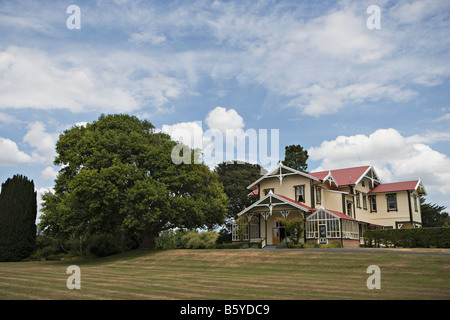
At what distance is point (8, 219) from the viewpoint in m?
40.8

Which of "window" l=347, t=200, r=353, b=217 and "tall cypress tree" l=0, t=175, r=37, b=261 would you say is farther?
"tall cypress tree" l=0, t=175, r=37, b=261

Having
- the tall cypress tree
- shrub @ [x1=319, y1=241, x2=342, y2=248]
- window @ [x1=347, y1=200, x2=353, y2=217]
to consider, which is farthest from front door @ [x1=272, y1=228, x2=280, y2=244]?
the tall cypress tree

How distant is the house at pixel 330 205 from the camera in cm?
3519

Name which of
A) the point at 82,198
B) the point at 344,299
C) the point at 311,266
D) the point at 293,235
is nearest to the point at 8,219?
the point at 82,198

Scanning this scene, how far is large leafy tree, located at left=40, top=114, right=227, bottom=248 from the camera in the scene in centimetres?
3253

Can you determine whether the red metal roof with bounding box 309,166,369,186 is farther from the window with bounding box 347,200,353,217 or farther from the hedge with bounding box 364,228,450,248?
the hedge with bounding box 364,228,450,248

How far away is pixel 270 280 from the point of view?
17.8 m

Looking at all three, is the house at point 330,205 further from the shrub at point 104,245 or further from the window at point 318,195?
the shrub at point 104,245

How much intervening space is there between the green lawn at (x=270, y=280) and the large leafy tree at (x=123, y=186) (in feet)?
18.7

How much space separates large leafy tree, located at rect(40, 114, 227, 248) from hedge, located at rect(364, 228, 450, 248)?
1436cm

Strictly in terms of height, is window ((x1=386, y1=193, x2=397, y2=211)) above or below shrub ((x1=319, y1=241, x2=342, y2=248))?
above

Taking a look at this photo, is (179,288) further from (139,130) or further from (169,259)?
(139,130)

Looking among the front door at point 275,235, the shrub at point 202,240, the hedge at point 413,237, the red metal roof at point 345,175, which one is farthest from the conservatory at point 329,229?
the shrub at point 202,240
